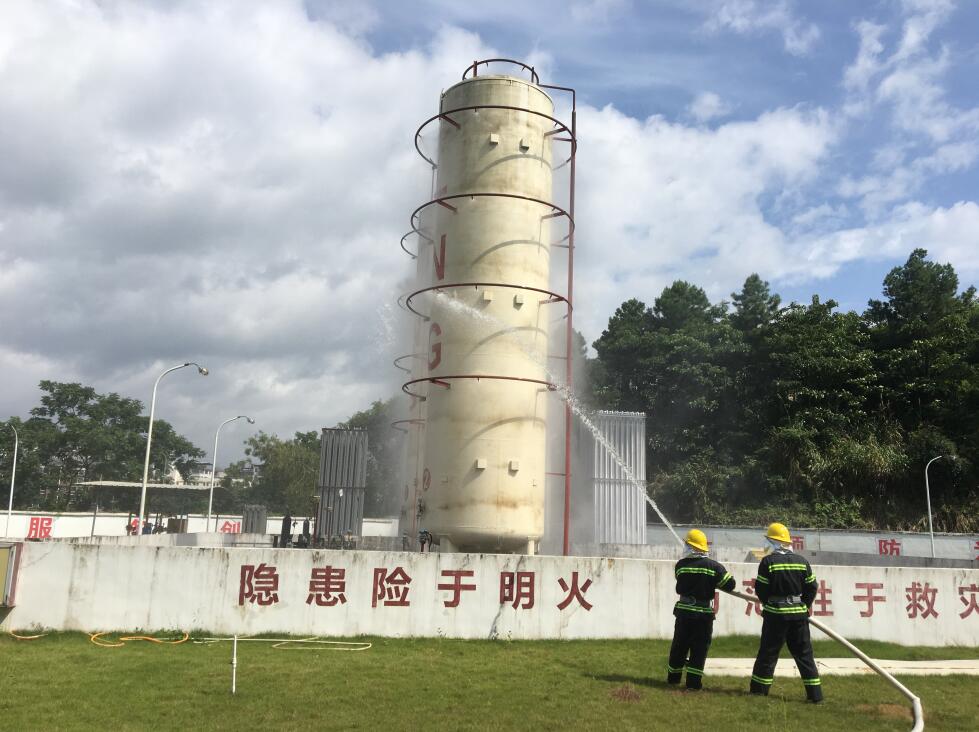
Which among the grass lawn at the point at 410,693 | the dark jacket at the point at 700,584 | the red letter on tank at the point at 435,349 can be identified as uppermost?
the red letter on tank at the point at 435,349

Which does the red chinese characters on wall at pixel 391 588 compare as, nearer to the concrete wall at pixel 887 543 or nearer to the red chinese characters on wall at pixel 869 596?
the red chinese characters on wall at pixel 869 596

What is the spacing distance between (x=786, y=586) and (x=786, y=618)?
1.23ft

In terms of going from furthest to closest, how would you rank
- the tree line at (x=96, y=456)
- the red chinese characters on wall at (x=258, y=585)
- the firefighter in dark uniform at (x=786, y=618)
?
the tree line at (x=96, y=456), the red chinese characters on wall at (x=258, y=585), the firefighter in dark uniform at (x=786, y=618)

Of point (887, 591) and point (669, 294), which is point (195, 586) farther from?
point (669, 294)

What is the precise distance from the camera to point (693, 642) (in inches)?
388

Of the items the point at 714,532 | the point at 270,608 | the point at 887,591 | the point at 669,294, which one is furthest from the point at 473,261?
the point at 669,294

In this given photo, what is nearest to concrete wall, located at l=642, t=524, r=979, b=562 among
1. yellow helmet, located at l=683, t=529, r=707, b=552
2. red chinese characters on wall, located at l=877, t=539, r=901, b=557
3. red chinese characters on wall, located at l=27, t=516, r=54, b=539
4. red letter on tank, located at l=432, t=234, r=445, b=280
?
red chinese characters on wall, located at l=877, t=539, r=901, b=557

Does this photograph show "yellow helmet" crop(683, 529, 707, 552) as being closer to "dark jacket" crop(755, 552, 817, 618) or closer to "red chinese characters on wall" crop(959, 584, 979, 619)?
"dark jacket" crop(755, 552, 817, 618)

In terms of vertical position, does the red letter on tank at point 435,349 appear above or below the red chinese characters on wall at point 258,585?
above

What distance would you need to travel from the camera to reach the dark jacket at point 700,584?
9.77 m

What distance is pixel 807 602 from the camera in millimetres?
9602

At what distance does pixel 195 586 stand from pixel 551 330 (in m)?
10.9

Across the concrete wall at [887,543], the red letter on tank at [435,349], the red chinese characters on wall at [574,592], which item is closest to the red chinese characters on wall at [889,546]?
the concrete wall at [887,543]

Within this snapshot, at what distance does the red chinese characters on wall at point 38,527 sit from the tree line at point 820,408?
3738 cm
